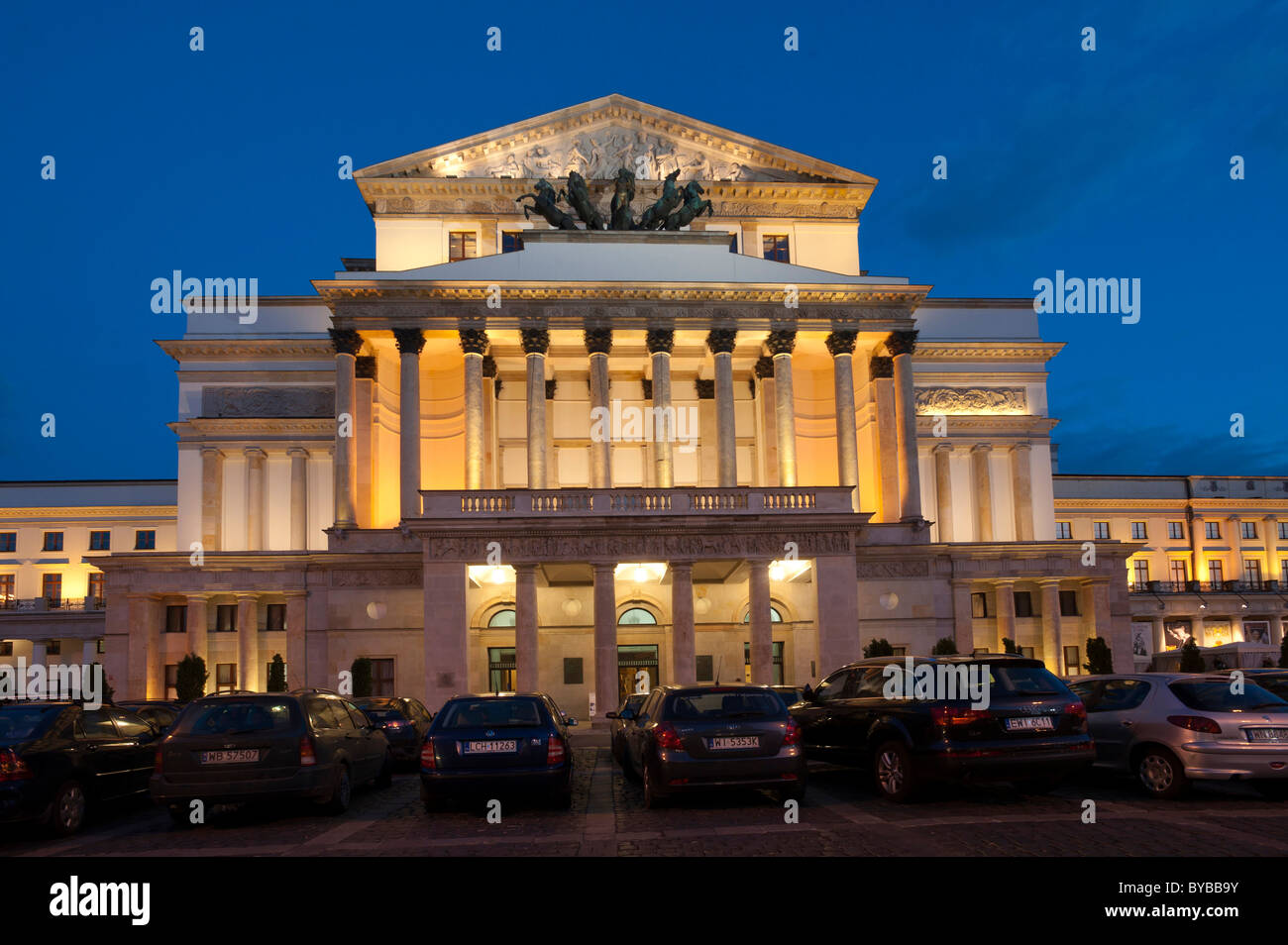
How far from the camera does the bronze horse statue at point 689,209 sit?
47.1m

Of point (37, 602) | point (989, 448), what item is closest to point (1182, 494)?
point (989, 448)

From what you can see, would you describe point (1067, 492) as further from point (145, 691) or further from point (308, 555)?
point (145, 691)

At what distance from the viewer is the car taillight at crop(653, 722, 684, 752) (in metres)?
13.4

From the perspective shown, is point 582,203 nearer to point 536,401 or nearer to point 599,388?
point 599,388

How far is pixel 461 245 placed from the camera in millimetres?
51469

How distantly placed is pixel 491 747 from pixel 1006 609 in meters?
33.7

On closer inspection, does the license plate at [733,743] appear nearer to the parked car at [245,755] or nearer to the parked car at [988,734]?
the parked car at [988,734]

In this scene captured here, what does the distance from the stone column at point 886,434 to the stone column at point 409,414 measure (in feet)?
62.9

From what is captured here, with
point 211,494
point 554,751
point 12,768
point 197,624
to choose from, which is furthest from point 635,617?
point 12,768

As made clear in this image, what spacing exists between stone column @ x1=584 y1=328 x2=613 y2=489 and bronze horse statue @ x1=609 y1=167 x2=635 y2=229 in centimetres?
644

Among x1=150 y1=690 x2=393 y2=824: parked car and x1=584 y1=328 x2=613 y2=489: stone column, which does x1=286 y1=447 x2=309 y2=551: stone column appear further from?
x1=150 y1=690 x2=393 y2=824: parked car
